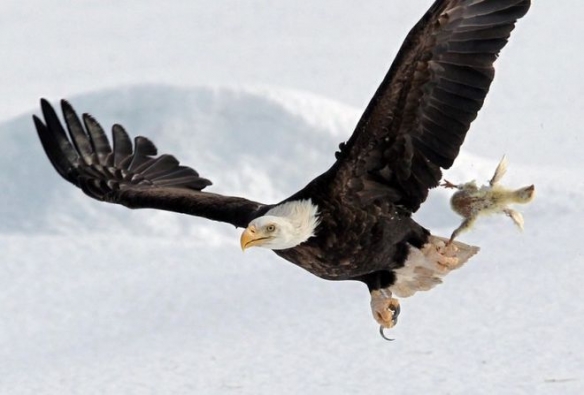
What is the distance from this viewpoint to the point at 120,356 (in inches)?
393

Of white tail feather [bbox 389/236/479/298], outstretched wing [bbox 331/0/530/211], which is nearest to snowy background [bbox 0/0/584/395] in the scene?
white tail feather [bbox 389/236/479/298]

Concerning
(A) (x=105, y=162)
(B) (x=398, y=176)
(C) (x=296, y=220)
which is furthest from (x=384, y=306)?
(A) (x=105, y=162)

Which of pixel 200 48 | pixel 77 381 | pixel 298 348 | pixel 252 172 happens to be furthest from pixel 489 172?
pixel 200 48

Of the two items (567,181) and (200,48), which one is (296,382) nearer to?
(567,181)

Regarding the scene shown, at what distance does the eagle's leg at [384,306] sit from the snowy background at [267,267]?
149 centimetres

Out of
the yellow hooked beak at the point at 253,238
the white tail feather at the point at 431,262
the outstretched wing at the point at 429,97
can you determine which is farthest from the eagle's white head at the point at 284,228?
the white tail feather at the point at 431,262

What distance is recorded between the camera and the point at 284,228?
21.3ft

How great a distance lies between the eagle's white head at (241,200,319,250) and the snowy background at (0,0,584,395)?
2.43m

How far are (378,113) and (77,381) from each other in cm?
400

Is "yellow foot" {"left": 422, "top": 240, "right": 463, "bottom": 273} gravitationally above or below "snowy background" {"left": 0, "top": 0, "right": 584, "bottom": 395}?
below

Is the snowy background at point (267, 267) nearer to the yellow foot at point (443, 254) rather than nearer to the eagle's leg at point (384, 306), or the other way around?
the eagle's leg at point (384, 306)

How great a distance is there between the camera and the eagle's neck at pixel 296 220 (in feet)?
21.3

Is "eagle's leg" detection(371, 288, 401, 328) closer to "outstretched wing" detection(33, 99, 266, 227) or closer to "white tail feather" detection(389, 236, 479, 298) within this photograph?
"white tail feather" detection(389, 236, 479, 298)

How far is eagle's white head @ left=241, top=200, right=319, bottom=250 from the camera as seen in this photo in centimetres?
650
